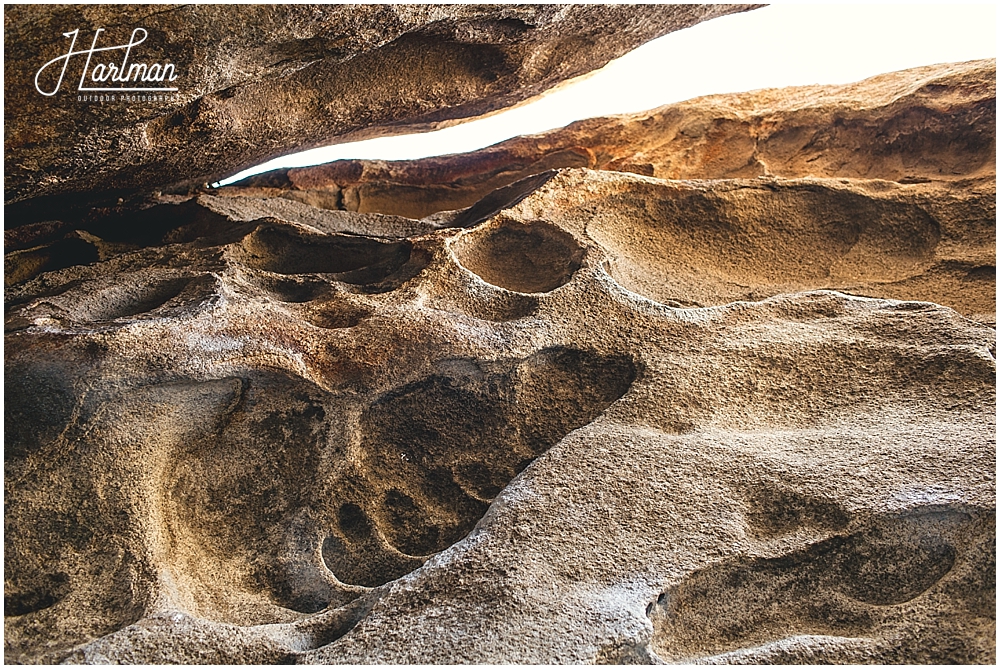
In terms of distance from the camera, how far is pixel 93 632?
49.9 inches

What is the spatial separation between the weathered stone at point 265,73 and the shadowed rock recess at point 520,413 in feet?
0.06

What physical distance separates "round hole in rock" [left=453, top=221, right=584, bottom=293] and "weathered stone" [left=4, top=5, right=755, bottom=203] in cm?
34

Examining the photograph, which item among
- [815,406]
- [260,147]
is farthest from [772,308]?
[260,147]

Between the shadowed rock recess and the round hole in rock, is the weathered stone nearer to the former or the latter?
the shadowed rock recess

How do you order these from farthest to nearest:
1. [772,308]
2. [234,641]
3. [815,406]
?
[772,308]
[815,406]
[234,641]

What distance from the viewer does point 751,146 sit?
7.46 feet

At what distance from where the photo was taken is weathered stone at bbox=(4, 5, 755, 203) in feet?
4.50

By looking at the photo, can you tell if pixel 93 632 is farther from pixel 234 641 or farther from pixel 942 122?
pixel 942 122

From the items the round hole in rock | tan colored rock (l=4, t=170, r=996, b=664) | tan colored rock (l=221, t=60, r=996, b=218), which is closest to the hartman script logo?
tan colored rock (l=4, t=170, r=996, b=664)

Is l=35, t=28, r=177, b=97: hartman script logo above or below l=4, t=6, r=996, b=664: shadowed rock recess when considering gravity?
above

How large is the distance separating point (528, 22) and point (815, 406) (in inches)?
36.3

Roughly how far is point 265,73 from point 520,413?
761mm

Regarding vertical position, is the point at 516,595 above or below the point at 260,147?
below

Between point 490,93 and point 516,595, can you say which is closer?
point 516,595
